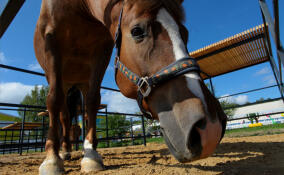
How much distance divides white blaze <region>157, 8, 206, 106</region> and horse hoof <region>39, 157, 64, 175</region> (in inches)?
52.0

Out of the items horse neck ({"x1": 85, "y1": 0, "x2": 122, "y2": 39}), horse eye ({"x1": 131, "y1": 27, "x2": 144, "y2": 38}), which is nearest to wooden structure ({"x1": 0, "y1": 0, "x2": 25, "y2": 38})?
horse neck ({"x1": 85, "y1": 0, "x2": 122, "y2": 39})

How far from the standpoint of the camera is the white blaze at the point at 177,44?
31.1 inches

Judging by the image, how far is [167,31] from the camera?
0.95 meters

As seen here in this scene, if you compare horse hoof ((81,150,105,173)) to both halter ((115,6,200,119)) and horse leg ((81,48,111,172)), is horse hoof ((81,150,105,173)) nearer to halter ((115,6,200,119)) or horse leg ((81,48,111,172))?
horse leg ((81,48,111,172))

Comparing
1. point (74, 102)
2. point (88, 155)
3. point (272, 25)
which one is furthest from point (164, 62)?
point (74, 102)

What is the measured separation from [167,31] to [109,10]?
54cm

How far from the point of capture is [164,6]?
40.9 inches

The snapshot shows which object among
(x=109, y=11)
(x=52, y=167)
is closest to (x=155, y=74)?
(x=109, y=11)

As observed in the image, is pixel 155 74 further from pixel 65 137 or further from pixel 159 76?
pixel 65 137

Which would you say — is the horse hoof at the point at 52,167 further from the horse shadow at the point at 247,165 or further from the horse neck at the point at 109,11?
the horse neck at the point at 109,11

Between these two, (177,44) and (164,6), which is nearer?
(177,44)

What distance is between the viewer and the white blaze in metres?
0.79

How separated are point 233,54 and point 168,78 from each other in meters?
4.50

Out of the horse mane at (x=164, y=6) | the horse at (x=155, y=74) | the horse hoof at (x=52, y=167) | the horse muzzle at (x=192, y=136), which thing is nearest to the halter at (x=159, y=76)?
the horse at (x=155, y=74)
